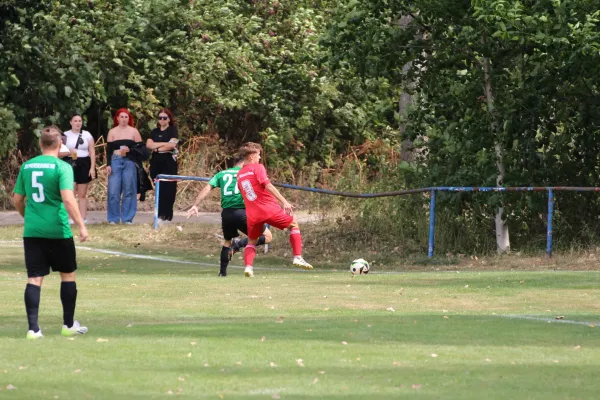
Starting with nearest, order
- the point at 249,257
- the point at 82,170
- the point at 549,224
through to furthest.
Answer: the point at 249,257 < the point at 549,224 < the point at 82,170

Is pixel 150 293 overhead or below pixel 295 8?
below

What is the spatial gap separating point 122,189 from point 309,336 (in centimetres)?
1337

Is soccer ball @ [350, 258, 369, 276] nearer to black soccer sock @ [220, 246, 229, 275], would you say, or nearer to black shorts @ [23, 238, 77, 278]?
black soccer sock @ [220, 246, 229, 275]

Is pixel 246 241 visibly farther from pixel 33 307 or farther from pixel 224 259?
pixel 33 307

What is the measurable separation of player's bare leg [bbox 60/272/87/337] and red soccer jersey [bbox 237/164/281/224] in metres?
6.33

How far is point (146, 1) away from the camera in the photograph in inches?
1171

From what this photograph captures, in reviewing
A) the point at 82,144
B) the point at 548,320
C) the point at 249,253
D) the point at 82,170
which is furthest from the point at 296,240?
the point at 82,144

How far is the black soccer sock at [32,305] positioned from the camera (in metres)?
10.7

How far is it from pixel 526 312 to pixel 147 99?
56.2ft

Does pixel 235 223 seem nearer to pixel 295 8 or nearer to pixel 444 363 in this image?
pixel 444 363

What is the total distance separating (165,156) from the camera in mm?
24125

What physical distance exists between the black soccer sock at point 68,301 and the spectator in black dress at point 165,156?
1227 centimetres

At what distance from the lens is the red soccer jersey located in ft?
56.8

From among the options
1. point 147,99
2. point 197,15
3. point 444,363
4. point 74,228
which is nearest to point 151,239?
point 74,228
